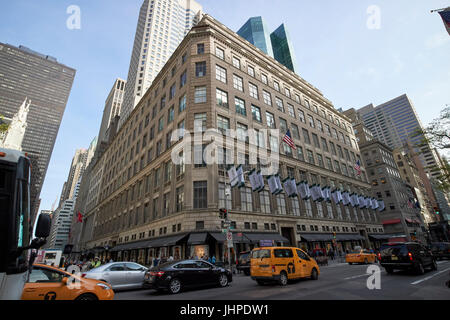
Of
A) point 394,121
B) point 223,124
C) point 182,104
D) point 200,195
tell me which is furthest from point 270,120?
point 394,121

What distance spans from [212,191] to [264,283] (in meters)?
14.0

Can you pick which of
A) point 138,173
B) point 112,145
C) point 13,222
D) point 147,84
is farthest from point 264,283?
point 147,84

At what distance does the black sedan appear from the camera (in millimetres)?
9812

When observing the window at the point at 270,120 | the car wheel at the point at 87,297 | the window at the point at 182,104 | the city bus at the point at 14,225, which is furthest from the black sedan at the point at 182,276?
the window at the point at 270,120

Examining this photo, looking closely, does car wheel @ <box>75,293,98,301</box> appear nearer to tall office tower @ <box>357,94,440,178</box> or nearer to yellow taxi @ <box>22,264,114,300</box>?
yellow taxi @ <box>22,264,114,300</box>

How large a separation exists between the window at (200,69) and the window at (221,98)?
11.7 ft

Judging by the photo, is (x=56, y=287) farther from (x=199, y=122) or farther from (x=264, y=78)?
(x=264, y=78)

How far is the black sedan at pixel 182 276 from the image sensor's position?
9.81 m

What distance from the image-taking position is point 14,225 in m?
3.87

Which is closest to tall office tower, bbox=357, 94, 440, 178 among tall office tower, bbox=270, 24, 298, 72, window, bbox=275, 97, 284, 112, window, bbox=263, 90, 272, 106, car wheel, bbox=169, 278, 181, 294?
tall office tower, bbox=270, 24, 298, 72

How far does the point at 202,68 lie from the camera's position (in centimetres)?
3278

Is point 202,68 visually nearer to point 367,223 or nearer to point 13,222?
point 13,222

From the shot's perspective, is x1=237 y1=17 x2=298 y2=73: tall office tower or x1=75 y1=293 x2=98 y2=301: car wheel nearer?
x1=75 y1=293 x2=98 y2=301: car wheel

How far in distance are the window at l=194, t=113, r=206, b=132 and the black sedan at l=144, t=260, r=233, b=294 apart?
19.2 m
